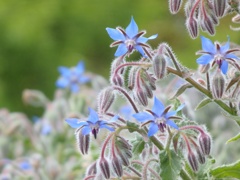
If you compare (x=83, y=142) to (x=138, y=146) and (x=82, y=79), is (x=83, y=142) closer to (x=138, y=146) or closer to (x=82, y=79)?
(x=138, y=146)

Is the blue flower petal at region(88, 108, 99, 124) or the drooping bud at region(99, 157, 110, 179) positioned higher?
the blue flower petal at region(88, 108, 99, 124)

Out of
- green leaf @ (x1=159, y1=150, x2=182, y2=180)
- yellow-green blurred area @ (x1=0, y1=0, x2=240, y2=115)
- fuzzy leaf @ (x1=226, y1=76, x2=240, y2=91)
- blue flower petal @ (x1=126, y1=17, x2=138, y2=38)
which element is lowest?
green leaf @ (x1=159, y1=150, x2=182, y2=180)

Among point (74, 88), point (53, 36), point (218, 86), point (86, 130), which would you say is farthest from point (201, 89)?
point (53, 36)

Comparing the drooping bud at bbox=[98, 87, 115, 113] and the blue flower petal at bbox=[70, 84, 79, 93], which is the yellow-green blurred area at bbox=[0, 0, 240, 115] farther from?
the drooping bud at bbox=[98, 87, 115, 113]

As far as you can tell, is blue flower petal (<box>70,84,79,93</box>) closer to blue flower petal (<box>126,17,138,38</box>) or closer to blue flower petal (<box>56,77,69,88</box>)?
blue flower petal (<box>56,77,69,88</box>)

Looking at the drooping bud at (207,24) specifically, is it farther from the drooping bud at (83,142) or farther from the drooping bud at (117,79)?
the drooping bud at (83,142)

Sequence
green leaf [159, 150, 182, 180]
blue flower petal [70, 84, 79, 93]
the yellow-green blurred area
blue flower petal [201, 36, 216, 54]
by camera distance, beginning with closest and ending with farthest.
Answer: green leaf [159, 150, 182, 180], blue flower petal [201, 36, 216, 54], blue flower petal [70, 84, 79, 93], the yellow-green blurred area

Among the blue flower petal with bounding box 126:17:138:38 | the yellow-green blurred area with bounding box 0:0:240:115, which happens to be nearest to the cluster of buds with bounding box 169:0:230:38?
the blue flower petal with bounding box 126:17:138:38

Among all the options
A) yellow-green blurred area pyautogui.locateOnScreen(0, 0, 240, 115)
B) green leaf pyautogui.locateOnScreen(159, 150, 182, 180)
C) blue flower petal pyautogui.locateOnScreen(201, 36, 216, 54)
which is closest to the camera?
green leaf pyautogui.locateOnScreen(159, 150, 182, 180)

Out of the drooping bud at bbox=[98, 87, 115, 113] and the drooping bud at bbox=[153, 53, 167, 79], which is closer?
the drooping bud at bbox=[153, 53, 167, 79]
